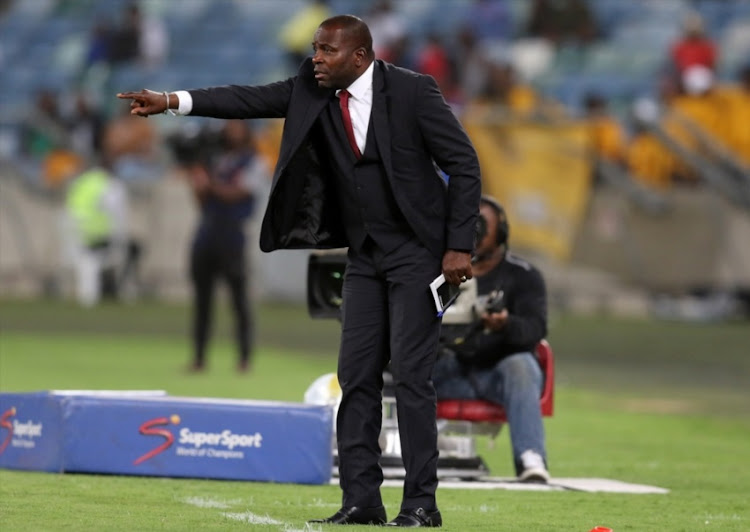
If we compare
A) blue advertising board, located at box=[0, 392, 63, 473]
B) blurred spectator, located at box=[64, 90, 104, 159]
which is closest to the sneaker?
blue advertising board, located at box=[0, 392, 63, 473]

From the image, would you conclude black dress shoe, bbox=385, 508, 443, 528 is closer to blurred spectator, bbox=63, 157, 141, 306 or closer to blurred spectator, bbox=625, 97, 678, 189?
blurred spectator, bbox=625, 97, 678, 189

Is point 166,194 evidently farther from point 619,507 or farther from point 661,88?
point 619,507

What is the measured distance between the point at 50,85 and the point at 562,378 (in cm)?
1848

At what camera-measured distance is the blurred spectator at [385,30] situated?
28016mm

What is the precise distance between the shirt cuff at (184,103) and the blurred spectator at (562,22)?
70.8ft

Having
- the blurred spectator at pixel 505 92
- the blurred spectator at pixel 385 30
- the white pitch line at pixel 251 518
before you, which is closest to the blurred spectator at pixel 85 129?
the blurred spectator at pixel 385 30

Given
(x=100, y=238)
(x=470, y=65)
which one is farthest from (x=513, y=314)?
(x=100, y=238)

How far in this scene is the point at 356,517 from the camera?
693 cm

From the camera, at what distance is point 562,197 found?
2308 centimetres

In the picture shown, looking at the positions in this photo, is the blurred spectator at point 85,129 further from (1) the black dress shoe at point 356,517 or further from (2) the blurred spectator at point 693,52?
(1) the black dress shoe at point 356,517

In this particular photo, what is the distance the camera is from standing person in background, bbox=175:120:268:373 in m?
15.6

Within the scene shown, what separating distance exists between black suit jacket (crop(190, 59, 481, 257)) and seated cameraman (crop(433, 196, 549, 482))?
196 centimetres

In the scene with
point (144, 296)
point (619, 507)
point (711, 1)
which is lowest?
point (144, 296)

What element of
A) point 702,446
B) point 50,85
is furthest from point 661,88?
point 702,446
